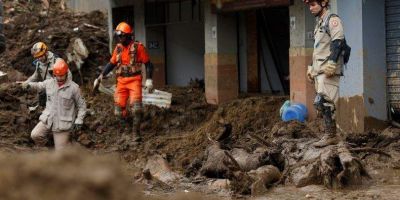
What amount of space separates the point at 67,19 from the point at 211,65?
7.51 m

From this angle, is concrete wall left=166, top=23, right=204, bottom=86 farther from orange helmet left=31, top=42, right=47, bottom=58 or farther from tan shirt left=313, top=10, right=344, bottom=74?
tan shirt left=313, top=10, right=344, bottom=74

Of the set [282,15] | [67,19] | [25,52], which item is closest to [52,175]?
[282,15]

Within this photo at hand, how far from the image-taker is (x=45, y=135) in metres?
8.52

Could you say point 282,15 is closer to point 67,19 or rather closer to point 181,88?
point 181,88

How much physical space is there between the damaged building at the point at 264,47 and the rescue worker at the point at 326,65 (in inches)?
64.0

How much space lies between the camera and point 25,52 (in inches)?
664

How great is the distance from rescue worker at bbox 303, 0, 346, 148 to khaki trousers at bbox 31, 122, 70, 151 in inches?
119

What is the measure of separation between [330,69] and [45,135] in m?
3.62

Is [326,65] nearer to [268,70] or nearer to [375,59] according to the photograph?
[375,59]

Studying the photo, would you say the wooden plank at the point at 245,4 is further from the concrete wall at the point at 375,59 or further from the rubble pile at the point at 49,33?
the rubble pile at the point at 49,33

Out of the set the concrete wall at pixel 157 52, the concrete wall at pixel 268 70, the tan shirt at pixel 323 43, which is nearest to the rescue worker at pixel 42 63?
the tan shirt at pixel 323 43

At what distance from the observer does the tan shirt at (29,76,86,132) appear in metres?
8.14

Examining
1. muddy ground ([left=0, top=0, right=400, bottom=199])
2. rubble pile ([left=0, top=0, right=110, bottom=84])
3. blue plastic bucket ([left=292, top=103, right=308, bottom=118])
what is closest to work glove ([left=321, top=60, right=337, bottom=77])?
muddy ground ([left=0, top=0, right=400, bottom=199])

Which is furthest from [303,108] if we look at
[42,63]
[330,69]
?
[42,63]
